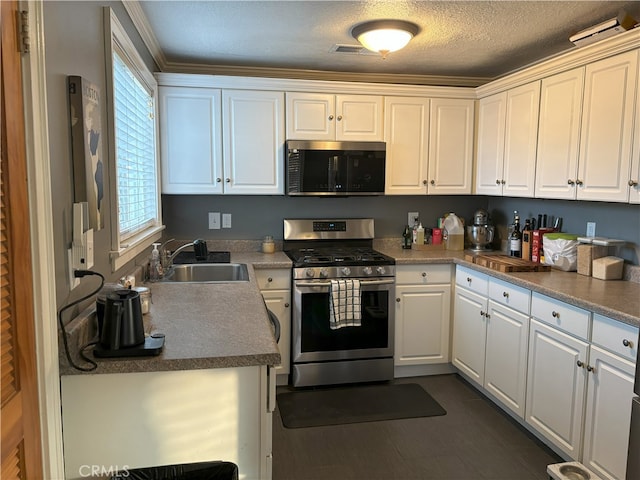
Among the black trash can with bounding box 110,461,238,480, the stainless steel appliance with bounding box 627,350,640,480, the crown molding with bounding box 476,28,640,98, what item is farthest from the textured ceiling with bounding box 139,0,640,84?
the black trash can with bounding box 110,461,238,480

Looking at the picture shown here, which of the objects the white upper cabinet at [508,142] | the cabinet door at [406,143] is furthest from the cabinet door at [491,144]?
the cabinet door at [406,143]

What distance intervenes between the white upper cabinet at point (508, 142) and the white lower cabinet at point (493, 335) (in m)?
0.71

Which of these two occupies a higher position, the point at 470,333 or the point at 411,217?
the point at 411,217

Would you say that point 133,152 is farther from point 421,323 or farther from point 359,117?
point 421,323

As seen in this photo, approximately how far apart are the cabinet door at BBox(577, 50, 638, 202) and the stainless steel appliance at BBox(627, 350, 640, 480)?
1.01m

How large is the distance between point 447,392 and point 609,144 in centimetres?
188

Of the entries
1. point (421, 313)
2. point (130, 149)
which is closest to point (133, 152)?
point (130, 149)

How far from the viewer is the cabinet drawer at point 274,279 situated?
10.8ft

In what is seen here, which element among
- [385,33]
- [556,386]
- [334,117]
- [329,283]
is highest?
[385,33]

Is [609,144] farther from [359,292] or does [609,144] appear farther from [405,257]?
[359,292]

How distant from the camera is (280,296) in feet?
10.9

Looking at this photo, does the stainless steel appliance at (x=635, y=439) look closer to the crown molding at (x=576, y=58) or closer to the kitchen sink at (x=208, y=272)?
the crown molding at (x=576, y=58)

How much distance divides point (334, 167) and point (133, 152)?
1436 millimetres

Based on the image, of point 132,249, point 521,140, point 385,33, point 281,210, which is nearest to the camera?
point 132,249
